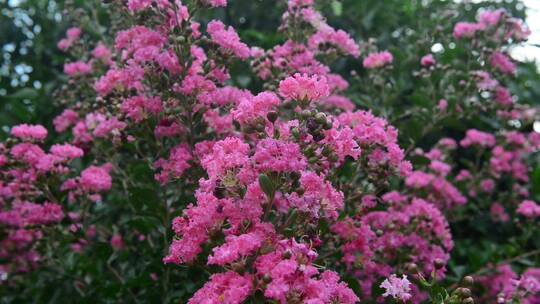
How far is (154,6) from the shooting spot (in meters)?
2.32

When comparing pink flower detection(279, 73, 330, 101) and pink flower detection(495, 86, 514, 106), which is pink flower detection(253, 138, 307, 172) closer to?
pink flower detection(279, 73, 330, 101)

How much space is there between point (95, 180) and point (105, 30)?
1.29 m

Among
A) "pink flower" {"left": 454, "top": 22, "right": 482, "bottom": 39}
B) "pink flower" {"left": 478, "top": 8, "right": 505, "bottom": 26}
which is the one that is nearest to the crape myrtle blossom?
"pink flower" {"left": 454, "top": 22, "right": 482, "bottom": 39}

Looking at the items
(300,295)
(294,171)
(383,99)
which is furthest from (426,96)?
(300,295)

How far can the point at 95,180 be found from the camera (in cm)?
260

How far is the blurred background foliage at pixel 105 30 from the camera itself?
240 centimetres

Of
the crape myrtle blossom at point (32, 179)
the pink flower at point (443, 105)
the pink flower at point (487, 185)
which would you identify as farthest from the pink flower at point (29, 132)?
the pink flower at point (487, 185)

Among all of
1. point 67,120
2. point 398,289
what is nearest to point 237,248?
point 398,289

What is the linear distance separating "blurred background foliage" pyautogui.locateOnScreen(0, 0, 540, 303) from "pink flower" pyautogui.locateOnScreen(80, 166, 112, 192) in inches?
7.4

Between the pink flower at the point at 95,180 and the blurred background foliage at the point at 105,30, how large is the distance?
0.19 meters

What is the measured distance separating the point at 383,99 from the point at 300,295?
5.90 ft

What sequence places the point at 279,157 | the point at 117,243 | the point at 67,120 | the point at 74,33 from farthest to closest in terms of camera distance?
the point at 74,33 → the point at 67,120 → the point at 117,243 → the point at 279,157

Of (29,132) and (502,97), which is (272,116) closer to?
(29,132)

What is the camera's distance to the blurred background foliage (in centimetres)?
240
